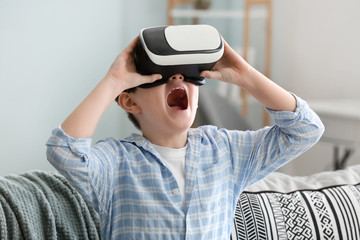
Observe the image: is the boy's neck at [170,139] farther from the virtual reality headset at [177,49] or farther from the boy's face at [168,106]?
the virtual reality headset at [177,49]

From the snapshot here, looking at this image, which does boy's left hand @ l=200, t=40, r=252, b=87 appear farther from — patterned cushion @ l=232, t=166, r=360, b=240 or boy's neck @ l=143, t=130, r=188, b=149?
patterned cushion @ l=232, t=166, r=360, b=240

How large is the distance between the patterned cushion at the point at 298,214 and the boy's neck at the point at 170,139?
0.34 m

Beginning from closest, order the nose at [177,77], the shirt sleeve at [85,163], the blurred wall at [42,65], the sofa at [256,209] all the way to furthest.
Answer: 1. the shirt sleeve at [85,163]
2. the nose at [177,77]
3. the sofa at [256,209]
4. the blurred wall at [42,65]

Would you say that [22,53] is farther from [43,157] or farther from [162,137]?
[162,137]

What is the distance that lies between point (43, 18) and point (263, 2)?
1.42 meters

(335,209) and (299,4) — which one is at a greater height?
(299,4)

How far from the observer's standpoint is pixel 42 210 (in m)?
1.26

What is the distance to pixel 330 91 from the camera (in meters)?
3.34

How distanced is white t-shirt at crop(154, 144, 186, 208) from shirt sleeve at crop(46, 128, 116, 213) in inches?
4.3

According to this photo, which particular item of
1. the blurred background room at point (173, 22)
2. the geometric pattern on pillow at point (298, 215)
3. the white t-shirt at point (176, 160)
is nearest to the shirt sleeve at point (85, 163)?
the white t-shirt at point (176, 160)

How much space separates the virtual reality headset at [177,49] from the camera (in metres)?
1.06

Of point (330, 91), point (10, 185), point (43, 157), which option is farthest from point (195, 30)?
point (330, 91)

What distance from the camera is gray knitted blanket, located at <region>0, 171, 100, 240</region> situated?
120cm

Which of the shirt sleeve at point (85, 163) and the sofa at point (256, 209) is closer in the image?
the shirt sleeve at point (85, 163)
